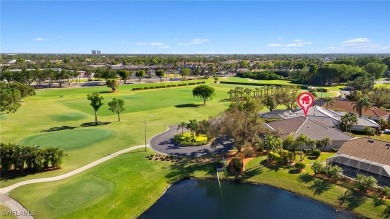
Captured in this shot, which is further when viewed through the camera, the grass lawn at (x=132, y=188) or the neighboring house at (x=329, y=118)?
the neighboring house at (x=329, y=118)

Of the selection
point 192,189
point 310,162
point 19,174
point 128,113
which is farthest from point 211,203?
point 128,113

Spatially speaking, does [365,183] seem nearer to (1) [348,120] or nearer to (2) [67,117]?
(1) [348,120]

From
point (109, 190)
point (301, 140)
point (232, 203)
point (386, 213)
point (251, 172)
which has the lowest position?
point (232, 203)

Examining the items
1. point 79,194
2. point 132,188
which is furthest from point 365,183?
point 79,194

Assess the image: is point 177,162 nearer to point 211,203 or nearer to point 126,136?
point 211,203

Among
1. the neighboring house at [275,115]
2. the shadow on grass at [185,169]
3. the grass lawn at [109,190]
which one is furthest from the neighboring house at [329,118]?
the grass lawn at [109,190]

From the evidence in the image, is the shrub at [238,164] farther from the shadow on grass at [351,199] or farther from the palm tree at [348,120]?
the palm tree at [348,120]
